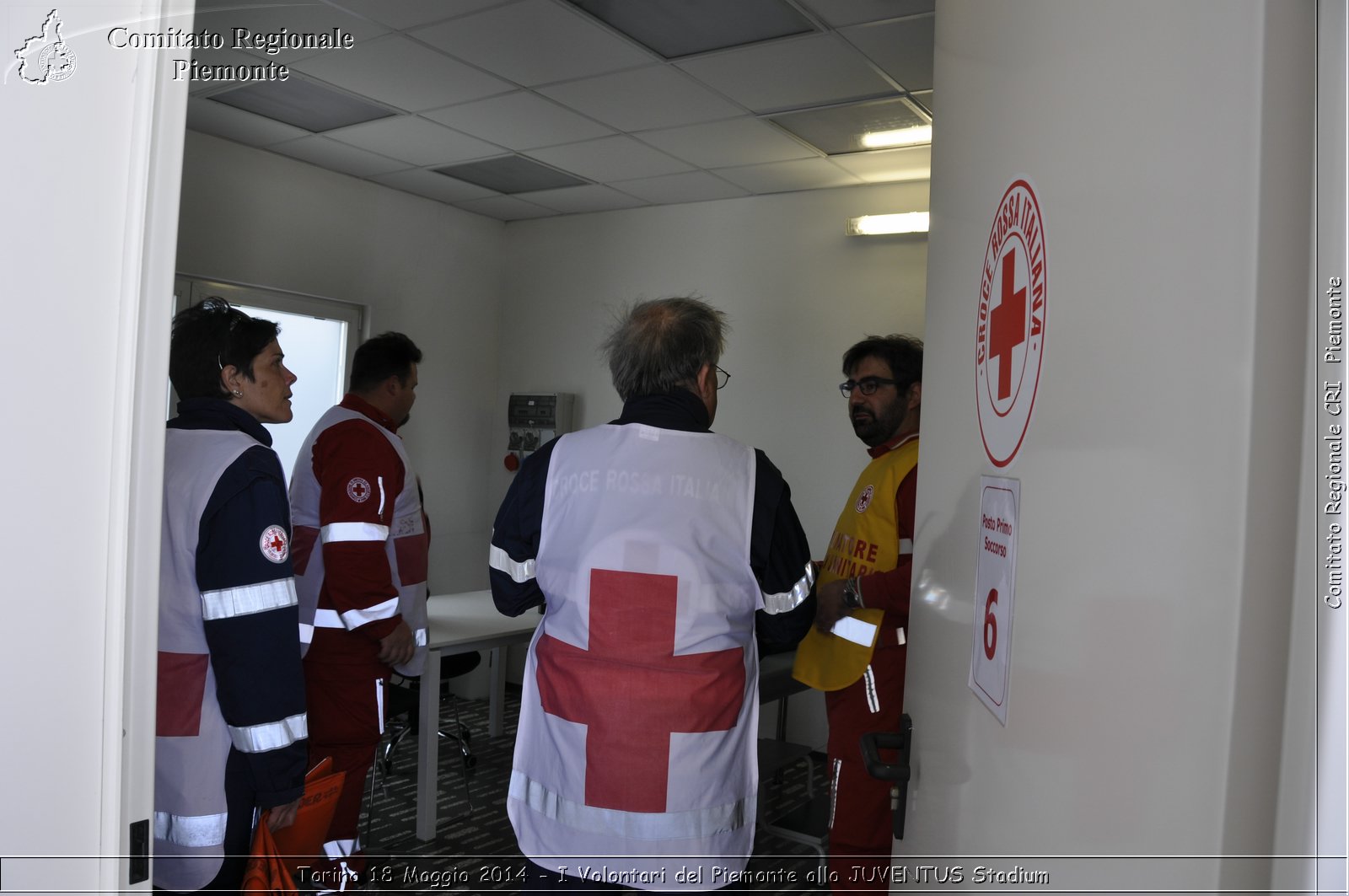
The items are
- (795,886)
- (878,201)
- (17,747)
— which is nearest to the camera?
(17,747)

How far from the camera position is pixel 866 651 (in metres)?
2.31

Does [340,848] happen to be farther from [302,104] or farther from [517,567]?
[302,104]

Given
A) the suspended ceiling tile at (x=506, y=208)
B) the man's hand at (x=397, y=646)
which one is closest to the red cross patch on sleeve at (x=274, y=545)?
the man's hand at (x=397, y=646)

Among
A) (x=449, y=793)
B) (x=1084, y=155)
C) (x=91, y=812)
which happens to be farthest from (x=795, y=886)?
(x=1084, y=155)

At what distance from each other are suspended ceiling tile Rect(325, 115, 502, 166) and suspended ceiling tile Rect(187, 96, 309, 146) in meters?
0.23

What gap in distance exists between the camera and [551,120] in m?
3.97

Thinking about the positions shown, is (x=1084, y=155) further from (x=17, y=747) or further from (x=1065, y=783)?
(x=17, y=747)

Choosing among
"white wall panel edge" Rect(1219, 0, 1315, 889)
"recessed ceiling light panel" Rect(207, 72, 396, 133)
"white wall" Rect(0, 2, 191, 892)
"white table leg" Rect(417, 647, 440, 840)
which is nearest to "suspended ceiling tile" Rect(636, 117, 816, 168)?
"recessed ceiling light panel" Rect(207, 72, 396, 133)

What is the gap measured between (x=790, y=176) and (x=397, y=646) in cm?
307

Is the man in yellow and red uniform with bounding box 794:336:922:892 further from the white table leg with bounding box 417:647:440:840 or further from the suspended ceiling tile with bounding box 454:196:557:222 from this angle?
the suspended ceiling tile with bounding box 454:196:557:222

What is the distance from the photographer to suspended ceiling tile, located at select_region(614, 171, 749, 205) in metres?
4.77

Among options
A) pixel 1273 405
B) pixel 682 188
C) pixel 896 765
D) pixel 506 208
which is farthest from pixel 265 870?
pixel 506 208

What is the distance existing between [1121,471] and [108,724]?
2.84ft

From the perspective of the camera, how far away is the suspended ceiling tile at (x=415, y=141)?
4.12 m
